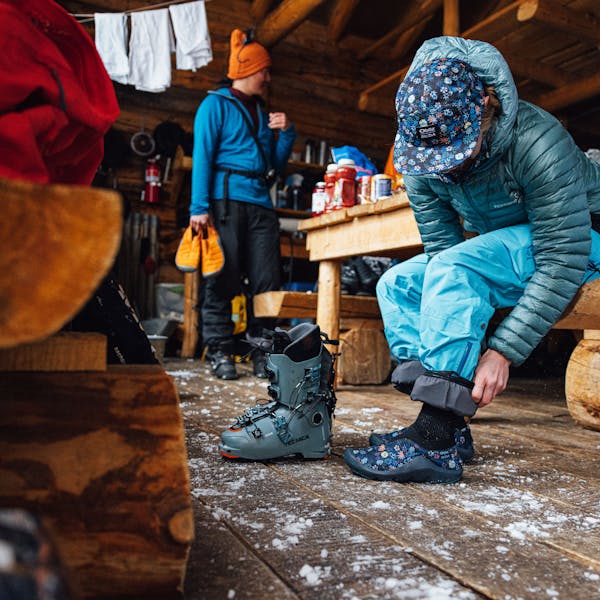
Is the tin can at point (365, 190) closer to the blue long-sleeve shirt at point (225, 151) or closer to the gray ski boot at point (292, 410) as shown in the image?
the blue long-sleeve shirt at point (225, 151)

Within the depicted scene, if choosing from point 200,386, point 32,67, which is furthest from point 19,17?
point 200,386

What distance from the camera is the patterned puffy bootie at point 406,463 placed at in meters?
1.33

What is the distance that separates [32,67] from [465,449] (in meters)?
1.28

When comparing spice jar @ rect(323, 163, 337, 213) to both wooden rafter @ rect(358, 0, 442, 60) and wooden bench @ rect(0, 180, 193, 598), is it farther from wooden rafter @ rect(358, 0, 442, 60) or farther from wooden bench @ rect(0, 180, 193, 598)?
wooden rafter @ rect(358, 0, 442, 60)

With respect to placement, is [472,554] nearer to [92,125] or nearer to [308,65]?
[92,125]

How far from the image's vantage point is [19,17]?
83cm

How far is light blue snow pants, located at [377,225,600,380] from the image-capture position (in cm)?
138

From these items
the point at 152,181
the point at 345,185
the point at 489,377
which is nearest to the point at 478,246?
the point at 489,377

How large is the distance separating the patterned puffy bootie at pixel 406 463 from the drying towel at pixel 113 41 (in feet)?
10.6

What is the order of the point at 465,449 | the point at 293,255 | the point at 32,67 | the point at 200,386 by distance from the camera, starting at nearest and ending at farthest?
the point at 32,67 → the point at 465,449 → the point at 200,386 → the point at 293,255

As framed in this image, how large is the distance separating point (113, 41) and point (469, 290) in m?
3.24

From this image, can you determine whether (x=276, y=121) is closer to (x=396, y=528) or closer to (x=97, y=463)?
(x=396, y=528)

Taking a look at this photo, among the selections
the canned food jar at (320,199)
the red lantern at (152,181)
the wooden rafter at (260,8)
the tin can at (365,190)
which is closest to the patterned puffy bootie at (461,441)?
the tin can at (365,190)

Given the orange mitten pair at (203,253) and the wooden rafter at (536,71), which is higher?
the wooden rafter at (536,71)
